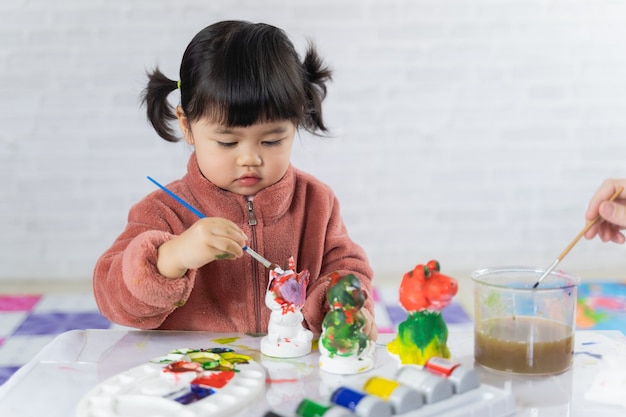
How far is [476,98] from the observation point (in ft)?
8.96

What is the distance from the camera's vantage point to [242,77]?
1.05 meters

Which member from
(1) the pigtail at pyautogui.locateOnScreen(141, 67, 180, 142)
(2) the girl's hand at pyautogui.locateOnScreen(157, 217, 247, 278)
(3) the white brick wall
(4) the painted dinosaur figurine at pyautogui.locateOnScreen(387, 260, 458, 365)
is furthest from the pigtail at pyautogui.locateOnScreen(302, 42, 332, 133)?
(3) the white brick wall

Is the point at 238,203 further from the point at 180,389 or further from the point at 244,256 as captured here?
the point at 180,389

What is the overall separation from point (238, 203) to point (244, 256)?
8cm

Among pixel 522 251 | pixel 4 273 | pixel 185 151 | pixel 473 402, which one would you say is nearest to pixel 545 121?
pixel 522 251

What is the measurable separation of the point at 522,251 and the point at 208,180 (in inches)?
75.8

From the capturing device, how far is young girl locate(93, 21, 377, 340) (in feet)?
3.26

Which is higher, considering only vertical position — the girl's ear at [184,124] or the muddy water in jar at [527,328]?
the girl's ear at [184,124]

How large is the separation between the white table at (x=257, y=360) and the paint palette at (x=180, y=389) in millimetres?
19

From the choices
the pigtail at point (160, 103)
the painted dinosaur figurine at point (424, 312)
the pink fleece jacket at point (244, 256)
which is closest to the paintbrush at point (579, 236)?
the painted dinosaur figurine at point (424, 312)

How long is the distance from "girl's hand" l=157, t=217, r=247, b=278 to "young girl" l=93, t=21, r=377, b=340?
0.03 m

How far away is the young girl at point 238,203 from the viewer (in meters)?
0.99

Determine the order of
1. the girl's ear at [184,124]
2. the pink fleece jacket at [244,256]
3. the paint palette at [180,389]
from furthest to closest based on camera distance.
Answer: the girl's ear at [184,124] → the pink fleece jacket at [244,256] → the paint palette at [180,389]

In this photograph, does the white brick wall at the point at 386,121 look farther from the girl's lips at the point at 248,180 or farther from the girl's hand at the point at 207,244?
the girl's hand at the point at 207,244
